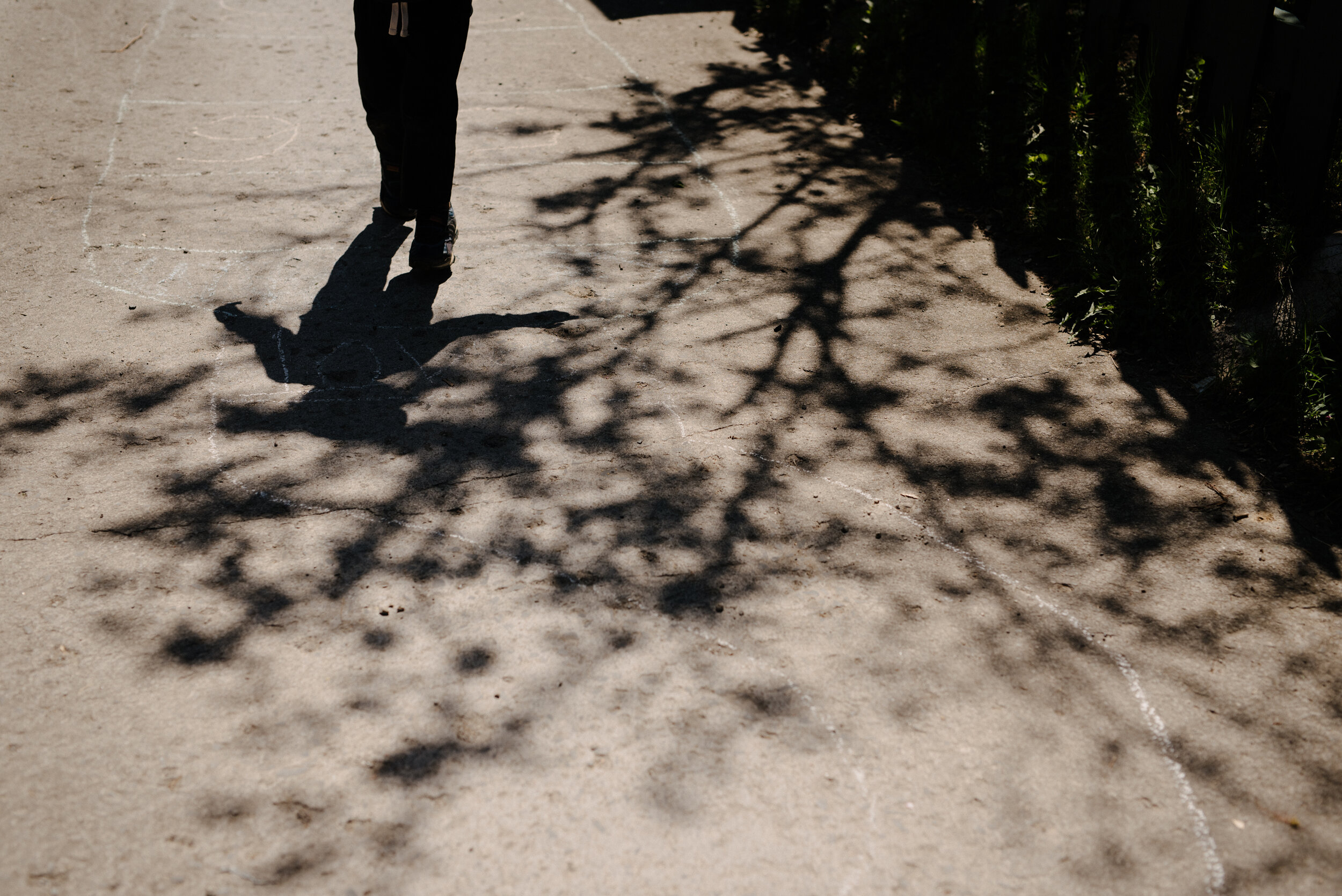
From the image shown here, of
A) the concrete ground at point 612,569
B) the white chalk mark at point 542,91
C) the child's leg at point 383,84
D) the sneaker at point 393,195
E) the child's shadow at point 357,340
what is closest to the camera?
the concrete ground at point 612,569

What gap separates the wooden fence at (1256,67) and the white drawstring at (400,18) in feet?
11.8

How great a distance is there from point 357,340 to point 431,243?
620 mm

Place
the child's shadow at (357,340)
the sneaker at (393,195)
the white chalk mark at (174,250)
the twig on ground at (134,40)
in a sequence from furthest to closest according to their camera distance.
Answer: the twig on ground at (134,40) < the sneaker at (393,195) < the white chalk mark at (174,250) < the child's shadow at (357,340)

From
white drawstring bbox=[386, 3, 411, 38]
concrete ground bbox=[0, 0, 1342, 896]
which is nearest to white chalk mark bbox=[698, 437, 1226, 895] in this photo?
concrete ground bbox=[0, 0, 1342, 896]

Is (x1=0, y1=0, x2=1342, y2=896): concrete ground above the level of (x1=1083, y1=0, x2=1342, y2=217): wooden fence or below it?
below

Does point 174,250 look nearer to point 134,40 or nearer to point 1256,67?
point 134,40

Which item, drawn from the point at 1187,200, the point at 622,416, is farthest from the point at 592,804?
the point at 1187,200

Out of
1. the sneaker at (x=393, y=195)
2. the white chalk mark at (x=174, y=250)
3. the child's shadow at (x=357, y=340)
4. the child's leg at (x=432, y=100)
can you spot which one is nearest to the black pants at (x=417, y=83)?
the child's leg at (x=432, y=100)

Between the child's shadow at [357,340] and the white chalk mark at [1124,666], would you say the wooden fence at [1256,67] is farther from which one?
the child's shadow at [357,340]

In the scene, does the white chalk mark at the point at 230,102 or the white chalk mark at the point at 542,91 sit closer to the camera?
the white chalk mark at the point at 230,102

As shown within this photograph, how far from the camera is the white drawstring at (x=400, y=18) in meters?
3.78

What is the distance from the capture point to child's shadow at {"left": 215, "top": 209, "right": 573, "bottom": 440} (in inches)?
137

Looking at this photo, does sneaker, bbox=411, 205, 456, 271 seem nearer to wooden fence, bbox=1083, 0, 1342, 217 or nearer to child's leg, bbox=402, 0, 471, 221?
child's leg, bbox=402, 0, 471, 221

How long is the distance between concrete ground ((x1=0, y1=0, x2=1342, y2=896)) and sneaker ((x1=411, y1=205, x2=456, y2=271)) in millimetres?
164
